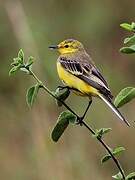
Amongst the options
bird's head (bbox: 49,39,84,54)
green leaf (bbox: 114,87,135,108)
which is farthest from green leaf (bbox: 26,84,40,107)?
bird's head (bbox: 49,39,84,54)

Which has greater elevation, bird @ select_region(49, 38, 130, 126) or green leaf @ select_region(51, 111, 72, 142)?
bird @ select_region(49, 38, 130, 126)

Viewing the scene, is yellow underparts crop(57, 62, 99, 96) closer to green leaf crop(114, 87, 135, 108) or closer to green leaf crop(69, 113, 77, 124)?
green leaf crop(69, 113, 77, 124)

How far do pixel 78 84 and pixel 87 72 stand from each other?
172 mm

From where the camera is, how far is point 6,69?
1025 centimetres

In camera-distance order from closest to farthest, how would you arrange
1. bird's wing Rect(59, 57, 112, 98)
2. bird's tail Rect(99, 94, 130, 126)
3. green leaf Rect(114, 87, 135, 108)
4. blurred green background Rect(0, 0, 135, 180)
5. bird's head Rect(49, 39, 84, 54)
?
green leaf Rect(114, 87, 135, 108) < bird's tail Rect(99, 94, 130, 126) < bird's wing Rect(59, 57, 112, 98) < bird's head Rect(49, 39, 84, 54) < blurred green background Rect(0, 0, 135, 180)

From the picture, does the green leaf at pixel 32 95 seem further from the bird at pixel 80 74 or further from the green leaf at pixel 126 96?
the bird at pixel 80 74

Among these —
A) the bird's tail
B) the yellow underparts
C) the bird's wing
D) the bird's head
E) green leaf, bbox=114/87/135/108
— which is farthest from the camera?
the bird's head

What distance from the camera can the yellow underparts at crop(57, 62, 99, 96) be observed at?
4.84 metres

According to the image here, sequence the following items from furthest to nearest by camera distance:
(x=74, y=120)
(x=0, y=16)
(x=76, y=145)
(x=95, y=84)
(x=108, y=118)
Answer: (x=0, y=16) → (x=108, y=118) → (x=76, y=145) → (x=95, y=84) → (x=74, y=120)

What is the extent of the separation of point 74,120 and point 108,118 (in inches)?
251

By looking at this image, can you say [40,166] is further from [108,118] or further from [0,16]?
[0,16]

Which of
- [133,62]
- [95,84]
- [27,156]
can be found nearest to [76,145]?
[27,156]

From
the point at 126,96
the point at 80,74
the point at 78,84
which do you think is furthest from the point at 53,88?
the point at 126,96

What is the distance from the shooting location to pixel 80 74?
5.10 meters
